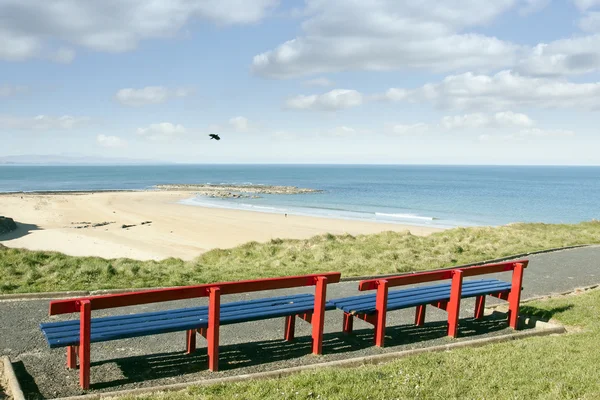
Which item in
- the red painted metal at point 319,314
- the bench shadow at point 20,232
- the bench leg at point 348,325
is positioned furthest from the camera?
the bench shadow at point 20,232

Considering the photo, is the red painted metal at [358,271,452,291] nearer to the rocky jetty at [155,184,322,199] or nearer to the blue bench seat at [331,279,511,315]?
the blue bench seat at [331,279,511,315]

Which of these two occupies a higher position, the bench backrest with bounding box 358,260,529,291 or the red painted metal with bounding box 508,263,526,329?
the bench backrest with bounding box 358,260,529,291

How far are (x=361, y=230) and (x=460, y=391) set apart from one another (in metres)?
29.5

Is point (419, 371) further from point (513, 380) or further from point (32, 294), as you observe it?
point (32, 294)

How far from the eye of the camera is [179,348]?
663 cm

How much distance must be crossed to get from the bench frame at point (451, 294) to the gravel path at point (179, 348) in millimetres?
179

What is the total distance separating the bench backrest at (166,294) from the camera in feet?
16.7

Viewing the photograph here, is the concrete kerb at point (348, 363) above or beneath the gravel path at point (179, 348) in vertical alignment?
above

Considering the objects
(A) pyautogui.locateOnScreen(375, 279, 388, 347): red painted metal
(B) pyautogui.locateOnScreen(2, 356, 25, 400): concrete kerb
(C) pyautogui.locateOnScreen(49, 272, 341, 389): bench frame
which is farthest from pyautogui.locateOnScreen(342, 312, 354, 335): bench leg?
(B) pyautogui.locateOnScreen(2, 356, 25, 400): concrete kerb

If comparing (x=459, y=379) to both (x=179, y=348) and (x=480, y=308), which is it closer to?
(x=480, y=308)

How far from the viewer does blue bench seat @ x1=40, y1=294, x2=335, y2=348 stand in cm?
539

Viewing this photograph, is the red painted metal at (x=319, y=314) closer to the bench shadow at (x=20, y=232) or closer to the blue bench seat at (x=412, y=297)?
the blue bench seat at (x=412, y=297)

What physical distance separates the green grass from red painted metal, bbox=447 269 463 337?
69cm

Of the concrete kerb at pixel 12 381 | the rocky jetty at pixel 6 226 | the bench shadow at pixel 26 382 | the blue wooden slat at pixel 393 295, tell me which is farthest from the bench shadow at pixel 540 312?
the rocky jetty at pixel 6 226
